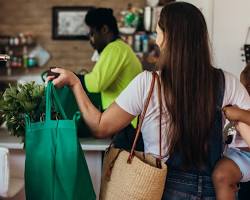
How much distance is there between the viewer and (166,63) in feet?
4.75

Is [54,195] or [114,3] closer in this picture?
[54,195]

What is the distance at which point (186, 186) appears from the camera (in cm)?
146

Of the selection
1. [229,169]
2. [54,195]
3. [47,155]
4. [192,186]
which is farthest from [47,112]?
[229,169]

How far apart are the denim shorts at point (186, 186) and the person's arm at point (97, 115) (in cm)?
24

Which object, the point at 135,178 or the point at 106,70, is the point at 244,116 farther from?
the point at 106,70

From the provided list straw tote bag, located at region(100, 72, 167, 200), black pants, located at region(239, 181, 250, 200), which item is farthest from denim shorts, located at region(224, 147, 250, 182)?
black pants, located at region(239, 181, 250, 200)

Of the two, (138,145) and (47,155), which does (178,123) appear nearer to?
(138,145)

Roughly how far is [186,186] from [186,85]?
1.10ft

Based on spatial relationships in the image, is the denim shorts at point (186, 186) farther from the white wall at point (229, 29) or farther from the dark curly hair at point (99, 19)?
the white wall at point (229, 29)


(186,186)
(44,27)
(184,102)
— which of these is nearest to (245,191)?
(186,186)

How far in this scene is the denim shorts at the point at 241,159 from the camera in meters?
1.66

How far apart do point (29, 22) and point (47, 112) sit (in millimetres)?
4259

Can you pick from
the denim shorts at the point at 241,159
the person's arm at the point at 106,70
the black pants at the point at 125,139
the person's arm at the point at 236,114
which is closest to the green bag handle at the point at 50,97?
the black pants at the point at 125,139

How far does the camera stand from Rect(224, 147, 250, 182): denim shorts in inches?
65.4
